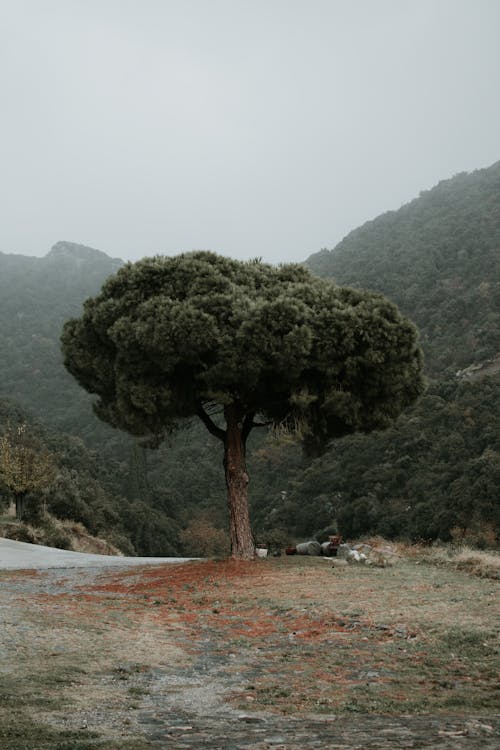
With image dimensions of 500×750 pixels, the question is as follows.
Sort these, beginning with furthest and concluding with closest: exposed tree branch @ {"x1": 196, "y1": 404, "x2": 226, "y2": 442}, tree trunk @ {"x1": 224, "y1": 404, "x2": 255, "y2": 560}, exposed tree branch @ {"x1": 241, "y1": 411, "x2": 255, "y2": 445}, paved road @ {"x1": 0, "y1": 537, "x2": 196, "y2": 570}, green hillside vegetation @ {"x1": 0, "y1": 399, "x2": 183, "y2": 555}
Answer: green hillside vegetation @ {"x1": 0, "y1": 399, "x2": 183, "y2": 555} < paved road @ {"x1": 0, "y1": 537, "x2": 196, "y2": 570} < exposed tree branch @ {"x1": 241, "y1": 411, "x2": 255, "y2": 445} < exposed tree branch @ {"x1": 196, "y1": 404, "x2": 226, "y2": 442} < tree trunk @ {"x1": 224, "y1": 404, "x2": 255, "y2": 560}

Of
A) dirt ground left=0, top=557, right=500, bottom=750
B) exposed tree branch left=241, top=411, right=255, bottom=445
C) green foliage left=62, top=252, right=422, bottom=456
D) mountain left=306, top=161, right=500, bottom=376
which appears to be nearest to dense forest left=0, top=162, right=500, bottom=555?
mountain left=306, top=161, right=500, bottom=376

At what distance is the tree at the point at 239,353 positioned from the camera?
41.4ft

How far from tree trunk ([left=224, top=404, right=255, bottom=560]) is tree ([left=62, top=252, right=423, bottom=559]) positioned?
1.0 inches

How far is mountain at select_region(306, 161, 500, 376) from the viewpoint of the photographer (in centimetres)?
4856

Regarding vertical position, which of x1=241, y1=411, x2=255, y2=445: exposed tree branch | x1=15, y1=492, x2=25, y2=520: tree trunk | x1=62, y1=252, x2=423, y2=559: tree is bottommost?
→ x1=15, y1=492, x2=25, y2=520: tree trunk

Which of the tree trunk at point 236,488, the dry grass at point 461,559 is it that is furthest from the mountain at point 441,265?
the tree trunk at point 236,488

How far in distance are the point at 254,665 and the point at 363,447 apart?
36.1m

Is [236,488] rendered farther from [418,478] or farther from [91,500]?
[91,500]

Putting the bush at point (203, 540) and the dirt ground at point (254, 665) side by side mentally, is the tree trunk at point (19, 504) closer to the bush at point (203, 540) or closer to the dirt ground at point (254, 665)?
the dirt ground at point (254, 665)

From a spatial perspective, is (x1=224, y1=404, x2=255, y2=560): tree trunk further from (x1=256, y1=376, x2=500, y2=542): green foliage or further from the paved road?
(x1=256, y1=376, x2=500, y2=542): green foliage

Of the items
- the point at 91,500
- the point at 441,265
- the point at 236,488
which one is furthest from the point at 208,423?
the point at 441,265

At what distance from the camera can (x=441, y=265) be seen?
62.4 meters

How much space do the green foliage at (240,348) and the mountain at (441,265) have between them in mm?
31888

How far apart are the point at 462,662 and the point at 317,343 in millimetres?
8119
